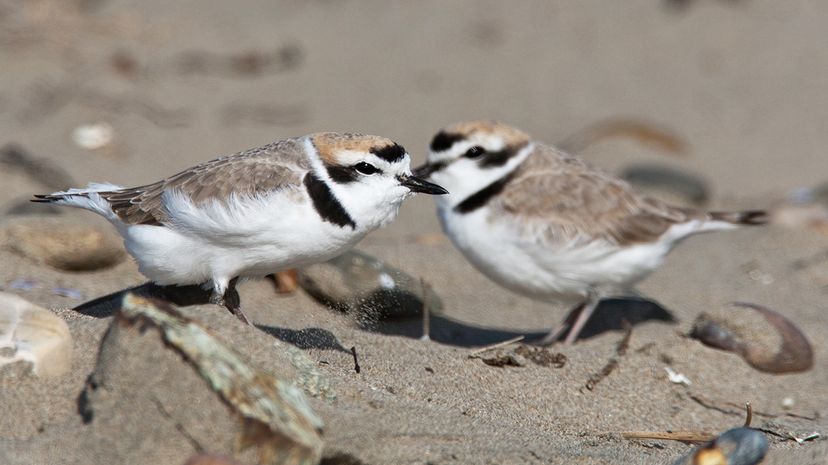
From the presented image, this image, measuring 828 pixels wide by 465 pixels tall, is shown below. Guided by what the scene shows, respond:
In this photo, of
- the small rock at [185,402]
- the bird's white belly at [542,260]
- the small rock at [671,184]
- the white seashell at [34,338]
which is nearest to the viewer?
the small rock at [185,402]

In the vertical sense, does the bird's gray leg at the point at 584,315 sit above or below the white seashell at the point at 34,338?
below

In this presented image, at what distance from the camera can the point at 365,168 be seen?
368cm

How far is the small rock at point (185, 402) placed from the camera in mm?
2547

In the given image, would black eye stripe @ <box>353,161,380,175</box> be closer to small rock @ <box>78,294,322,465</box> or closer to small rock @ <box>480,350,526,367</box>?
small rock @ <box>480,350,526,367</box>

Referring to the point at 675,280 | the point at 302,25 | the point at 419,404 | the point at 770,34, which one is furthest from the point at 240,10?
the point at 419,404

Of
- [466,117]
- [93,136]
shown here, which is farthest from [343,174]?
[466,117]

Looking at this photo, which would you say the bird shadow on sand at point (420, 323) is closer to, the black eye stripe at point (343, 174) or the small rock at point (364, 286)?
the small rock at point (364, 286)

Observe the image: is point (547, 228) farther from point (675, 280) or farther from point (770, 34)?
point (770, 34)

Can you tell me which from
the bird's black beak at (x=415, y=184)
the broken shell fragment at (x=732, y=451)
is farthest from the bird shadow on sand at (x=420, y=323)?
the broken shell fragment at (x=732, y=451)

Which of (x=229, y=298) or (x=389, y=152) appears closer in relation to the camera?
(x=389, y=152)

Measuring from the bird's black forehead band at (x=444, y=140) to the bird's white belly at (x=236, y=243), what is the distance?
148 centimetres

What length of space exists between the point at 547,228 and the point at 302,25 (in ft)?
18.3

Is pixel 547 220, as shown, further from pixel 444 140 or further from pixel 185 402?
pixel 185 402

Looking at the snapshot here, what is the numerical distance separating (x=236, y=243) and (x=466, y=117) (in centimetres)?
483
